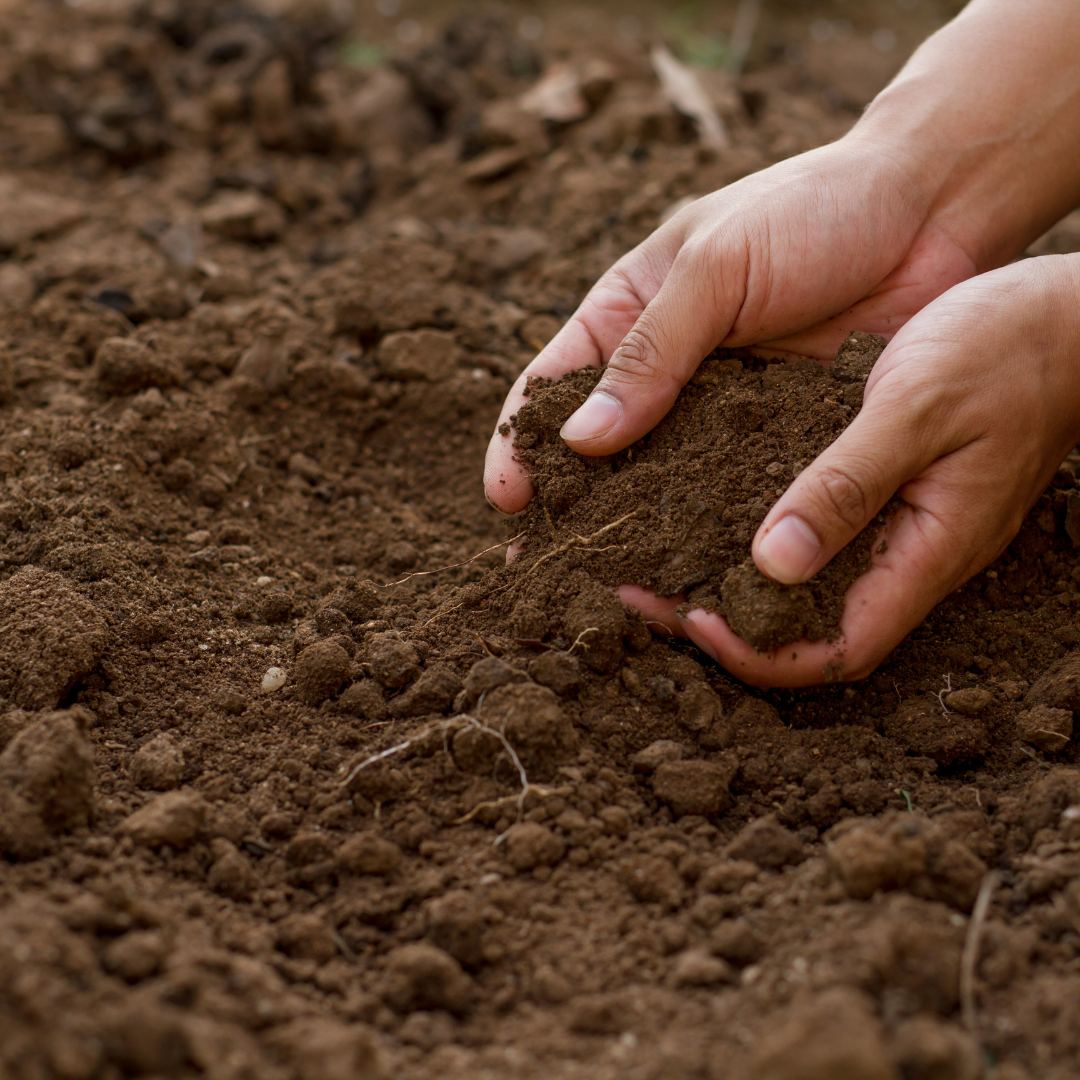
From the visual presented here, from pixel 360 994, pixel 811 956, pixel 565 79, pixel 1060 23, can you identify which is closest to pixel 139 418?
pixel 360 994

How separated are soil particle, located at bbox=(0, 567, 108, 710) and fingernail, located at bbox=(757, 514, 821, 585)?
1329mm

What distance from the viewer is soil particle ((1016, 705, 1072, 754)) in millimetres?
1893

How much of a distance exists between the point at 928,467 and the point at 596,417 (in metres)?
0.70

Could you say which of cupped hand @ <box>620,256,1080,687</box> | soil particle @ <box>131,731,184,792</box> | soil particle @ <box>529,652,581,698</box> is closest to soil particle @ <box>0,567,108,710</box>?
soil particle @ <box>131,731,184,792</box>

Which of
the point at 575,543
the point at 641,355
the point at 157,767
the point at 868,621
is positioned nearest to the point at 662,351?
the point at 641,355

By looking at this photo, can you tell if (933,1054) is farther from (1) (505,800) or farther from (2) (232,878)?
(2) (232,878)

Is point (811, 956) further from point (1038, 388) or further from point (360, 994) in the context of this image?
point (1038, 388)

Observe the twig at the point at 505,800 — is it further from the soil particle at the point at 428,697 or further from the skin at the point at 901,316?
the skin at the point at 901,316

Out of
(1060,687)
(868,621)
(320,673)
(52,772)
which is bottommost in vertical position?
(1060,687)

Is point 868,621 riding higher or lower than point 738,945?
lower

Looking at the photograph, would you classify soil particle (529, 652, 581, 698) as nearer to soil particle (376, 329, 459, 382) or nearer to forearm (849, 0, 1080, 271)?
soil particle (376, 329, 459, 382)

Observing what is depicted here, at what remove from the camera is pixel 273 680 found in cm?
203

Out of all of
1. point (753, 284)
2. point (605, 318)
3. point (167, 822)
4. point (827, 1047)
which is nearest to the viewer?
point (827, 1047)

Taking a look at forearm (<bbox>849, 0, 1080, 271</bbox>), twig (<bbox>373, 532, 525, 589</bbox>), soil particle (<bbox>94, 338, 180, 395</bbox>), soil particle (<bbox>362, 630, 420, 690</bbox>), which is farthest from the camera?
soil particle (<bbox>94, 338, 180, 395</bbox>)
